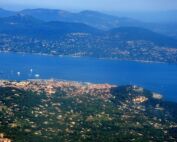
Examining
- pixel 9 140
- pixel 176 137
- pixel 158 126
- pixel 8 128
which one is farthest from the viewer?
pixel 158 126

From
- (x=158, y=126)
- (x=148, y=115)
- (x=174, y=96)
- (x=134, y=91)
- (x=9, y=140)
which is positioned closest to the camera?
(x=9, y=140)

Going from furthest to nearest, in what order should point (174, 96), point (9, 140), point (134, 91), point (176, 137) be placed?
point (174, 96)
point (134, 91)
point (176, 137)
point (9, 140)

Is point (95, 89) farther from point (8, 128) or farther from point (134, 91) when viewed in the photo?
point (8, 128)

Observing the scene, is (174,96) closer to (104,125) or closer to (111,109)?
(111,109)

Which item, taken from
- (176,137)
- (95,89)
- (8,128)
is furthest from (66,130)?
(95,89)

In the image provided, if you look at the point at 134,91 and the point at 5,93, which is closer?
the point at 5,93

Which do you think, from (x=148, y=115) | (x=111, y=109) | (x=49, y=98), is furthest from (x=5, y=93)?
(x=148, y=115)
